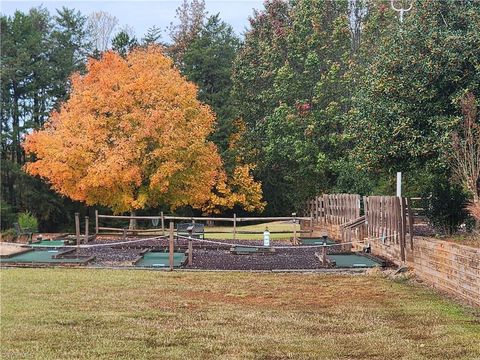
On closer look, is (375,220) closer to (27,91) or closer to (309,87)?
(309,87)

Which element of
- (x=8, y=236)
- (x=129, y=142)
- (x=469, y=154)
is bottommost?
(x=8, y=236)

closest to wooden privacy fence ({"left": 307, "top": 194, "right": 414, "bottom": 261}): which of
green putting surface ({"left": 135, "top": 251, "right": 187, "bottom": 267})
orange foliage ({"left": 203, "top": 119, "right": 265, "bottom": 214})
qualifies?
green putting surface ({"left": 135, "top": 251, "right": 187, "bottom": 267})

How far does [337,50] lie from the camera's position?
35.5 metres

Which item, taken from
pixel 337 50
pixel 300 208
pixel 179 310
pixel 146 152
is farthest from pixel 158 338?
pixel 300 208

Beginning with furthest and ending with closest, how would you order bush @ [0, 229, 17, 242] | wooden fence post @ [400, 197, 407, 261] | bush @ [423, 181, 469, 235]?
bush @ [0, 229, 17, 242], bush @ [423, 181, 469, 235], wooden fence post @ [400, 197, 407, 261]

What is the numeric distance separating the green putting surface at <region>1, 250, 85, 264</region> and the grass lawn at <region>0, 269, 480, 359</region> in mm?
3526

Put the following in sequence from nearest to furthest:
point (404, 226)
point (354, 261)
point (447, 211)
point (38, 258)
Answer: point (404, 226), point (447, 211), point (354, 261), point (38, 258)

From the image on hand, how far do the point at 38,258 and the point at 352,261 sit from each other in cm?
910

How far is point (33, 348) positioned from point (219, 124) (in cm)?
3521

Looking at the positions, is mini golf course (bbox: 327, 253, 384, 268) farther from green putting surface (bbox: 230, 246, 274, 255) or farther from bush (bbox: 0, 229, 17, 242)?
bush (bbox: 0, 229, 17, 242)

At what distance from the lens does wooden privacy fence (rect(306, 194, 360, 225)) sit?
24.8m

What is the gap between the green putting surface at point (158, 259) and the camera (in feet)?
56.4

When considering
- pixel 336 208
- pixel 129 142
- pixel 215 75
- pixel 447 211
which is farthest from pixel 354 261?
pixel 215 75

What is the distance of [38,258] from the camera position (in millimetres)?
18625
